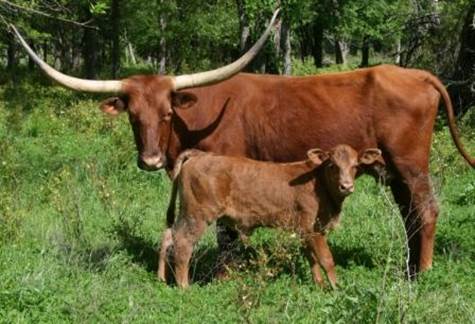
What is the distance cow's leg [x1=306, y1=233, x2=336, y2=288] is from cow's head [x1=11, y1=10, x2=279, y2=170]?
1591mm

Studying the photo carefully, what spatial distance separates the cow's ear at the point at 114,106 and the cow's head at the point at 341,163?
6.35 feet

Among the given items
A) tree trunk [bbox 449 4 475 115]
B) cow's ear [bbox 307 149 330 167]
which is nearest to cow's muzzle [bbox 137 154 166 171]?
cow's ear [bbox 307 149 330 167]

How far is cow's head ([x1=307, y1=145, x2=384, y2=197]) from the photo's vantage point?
23.1ft

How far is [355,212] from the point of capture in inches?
384

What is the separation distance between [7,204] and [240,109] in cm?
272

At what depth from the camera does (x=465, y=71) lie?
16500 millimetres

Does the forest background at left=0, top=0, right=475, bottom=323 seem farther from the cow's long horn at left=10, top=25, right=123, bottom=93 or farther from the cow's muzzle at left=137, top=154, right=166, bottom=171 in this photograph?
the cow's muzzle at left=137, top=154, right=166, bottom=171

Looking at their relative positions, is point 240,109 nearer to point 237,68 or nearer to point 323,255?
point 237,68

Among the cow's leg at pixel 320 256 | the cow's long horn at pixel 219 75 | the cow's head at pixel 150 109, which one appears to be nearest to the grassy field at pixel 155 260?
the cow's leg at pixel 320 256

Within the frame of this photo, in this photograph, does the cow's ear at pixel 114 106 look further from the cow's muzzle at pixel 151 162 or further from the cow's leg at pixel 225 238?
the cow's leg at pixel 225 238

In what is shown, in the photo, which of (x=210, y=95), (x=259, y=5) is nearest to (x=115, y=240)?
(x=210, y=95)

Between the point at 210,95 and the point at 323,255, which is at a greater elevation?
the point at 210,95

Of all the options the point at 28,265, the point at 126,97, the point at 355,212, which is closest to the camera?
the point at 28,265

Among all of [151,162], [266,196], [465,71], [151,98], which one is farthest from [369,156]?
[465,71]
